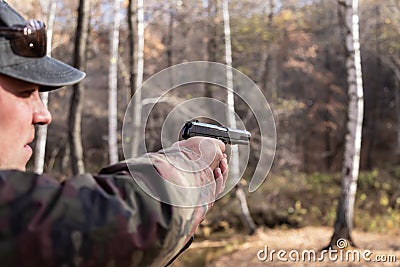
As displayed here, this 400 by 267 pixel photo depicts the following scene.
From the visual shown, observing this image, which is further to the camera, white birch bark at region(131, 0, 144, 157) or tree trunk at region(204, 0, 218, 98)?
tree trunk at region(204, 0, 218, 98)

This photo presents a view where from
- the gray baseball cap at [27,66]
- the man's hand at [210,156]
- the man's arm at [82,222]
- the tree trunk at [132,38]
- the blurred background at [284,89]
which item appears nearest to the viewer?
the man's arm at [82,222]

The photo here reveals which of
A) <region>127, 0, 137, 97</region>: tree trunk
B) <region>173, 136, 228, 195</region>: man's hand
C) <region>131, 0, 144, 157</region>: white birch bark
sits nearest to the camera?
<region>173, 136, 228, 195</region>: man's hand

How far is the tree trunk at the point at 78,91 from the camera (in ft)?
29.6

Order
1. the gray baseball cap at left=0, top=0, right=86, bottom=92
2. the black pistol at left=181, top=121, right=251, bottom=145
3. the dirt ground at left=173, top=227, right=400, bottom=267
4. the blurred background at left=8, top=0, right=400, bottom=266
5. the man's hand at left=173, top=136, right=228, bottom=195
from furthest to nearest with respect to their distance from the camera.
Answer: the blurred background at left=8, top=0, right=400, bottom=266 → the dirt ground at left=173, top=227, right=400, bottom=267 → the black pistol at left=181, top=121, right=251, bottom=145 → the man's hand at left=173, top=136, right=228, bottom=195 → the gray baseball cap at left=0, top=0, right=86, bottom=92

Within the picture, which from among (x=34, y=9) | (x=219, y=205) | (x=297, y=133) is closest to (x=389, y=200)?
(x=219, y=205)

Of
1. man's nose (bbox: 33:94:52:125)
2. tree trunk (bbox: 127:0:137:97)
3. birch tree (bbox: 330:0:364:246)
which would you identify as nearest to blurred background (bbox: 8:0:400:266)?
tree trunk (bbox: 127:0:137:97)

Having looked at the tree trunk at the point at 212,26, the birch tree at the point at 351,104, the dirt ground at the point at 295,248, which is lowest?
the dirt ground at the point at 295,248

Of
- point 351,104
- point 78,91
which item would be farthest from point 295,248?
point 78,91

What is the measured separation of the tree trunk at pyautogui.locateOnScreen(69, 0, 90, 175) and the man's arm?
8.31 m

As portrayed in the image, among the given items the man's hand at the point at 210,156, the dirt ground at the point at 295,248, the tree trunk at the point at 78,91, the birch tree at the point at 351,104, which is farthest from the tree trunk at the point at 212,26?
the man's hand at the point at 210,156

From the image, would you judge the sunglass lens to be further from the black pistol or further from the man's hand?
the black pistol

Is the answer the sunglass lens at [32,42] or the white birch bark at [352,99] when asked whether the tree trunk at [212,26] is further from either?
the sunglass lens at [32,42]

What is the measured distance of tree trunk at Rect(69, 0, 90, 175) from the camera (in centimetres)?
901

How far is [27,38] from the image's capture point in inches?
39.7
